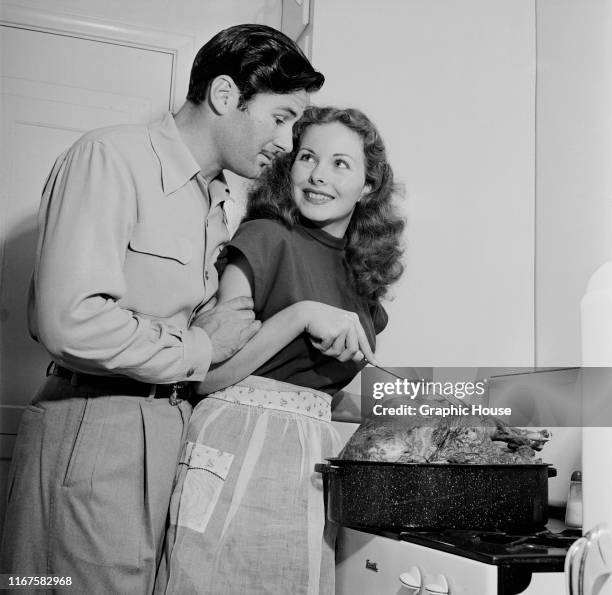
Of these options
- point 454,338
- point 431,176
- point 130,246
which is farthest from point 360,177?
point 130,246

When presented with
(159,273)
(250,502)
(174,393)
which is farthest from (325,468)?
(159,273)

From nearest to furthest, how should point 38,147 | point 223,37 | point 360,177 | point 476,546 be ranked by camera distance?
point 476,546 < point 223,37 < point 360,177 < point 38,147

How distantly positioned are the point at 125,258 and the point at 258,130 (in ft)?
1.00

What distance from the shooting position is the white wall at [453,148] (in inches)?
58.2

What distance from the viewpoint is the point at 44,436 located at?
961 millimetres

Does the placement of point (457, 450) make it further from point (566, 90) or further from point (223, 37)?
point (566, 90)

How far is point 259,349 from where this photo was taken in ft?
3.63

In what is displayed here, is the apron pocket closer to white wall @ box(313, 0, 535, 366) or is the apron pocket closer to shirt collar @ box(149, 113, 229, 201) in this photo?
shirt collar @ box(149, 113, 229, 201)

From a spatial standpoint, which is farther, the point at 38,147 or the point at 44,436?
the point at 38,147

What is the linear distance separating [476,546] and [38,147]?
1054mm

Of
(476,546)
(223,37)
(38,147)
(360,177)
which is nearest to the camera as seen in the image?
(476,546)

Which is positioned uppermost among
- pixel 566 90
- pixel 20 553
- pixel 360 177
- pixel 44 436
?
pixel 566 90

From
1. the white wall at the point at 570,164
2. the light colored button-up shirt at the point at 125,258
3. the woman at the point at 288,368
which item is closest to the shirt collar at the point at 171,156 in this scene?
the light colored button-up shirt at the point at 125,258

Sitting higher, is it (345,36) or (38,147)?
(345,36)
